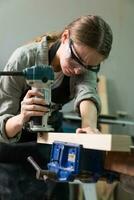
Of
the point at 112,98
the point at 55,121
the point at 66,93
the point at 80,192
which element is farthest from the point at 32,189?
the point at 112,98

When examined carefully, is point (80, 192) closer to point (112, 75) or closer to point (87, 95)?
point (112, 75)

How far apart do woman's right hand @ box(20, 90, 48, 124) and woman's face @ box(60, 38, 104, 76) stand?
214mm

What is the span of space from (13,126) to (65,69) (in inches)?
10.9

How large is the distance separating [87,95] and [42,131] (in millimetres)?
300

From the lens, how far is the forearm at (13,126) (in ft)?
3.45

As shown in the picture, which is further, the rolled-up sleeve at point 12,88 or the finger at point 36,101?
the rolled-up sleeve at point 12,88

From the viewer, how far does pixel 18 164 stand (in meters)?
1.32

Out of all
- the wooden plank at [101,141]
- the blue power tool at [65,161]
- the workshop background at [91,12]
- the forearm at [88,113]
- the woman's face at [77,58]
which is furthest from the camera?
the workshop background at [91,12]

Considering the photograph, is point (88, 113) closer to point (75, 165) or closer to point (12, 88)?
point (12, 88)

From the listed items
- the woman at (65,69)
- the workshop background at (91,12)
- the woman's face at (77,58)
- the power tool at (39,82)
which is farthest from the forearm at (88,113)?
the workshop background at (91,12)

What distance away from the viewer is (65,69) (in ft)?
4.02

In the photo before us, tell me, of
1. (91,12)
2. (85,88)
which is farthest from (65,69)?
(91,12)

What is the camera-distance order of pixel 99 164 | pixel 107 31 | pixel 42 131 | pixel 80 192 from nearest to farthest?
pixel 99 164 → pixel 42 131 → pixel 107 31 → pixel 80 192

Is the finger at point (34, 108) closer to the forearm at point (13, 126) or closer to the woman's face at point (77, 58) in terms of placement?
the forearm at point (13, 126)
